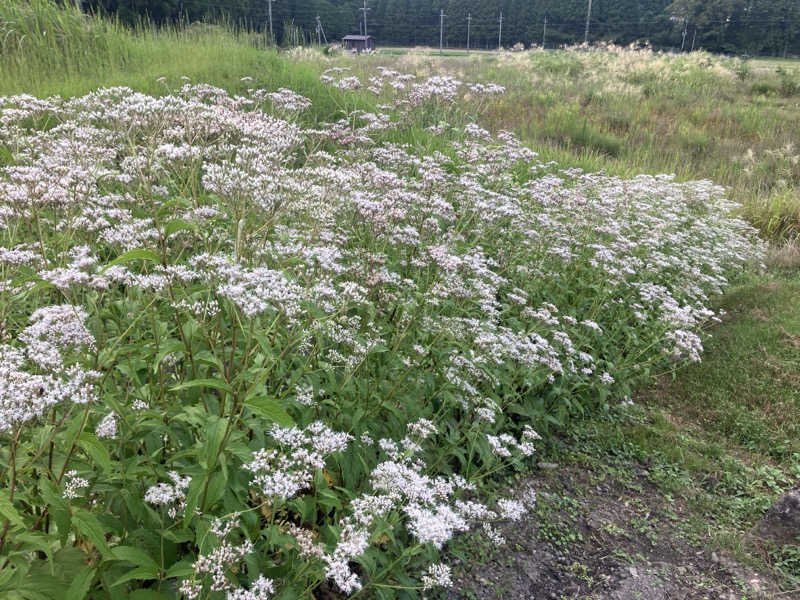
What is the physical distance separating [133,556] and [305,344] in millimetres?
1585

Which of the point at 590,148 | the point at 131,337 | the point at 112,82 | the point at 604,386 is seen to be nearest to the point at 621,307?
the point at 604,386

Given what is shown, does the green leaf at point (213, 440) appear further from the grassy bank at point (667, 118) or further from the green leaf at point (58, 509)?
the grassy bank at point (667, 118)

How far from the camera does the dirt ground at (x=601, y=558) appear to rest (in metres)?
3.66

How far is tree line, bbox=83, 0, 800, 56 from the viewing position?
5864cm

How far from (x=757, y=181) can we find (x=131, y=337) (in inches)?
643

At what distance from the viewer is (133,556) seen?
204cm

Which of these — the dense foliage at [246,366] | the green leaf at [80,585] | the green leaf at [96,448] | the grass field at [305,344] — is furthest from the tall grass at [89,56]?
the green leaf at [80,585]

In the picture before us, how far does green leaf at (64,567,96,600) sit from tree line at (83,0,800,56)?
155ft

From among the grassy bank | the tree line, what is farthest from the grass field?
the tree line

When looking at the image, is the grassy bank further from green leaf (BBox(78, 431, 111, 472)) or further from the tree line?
the tree line

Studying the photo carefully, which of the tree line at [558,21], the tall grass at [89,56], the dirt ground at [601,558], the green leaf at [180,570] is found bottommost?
the dirt ground at [601,558]

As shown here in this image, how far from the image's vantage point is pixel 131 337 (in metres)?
3.23

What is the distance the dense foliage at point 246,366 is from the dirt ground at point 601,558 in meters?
0.34

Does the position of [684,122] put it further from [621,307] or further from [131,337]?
[131,337]
